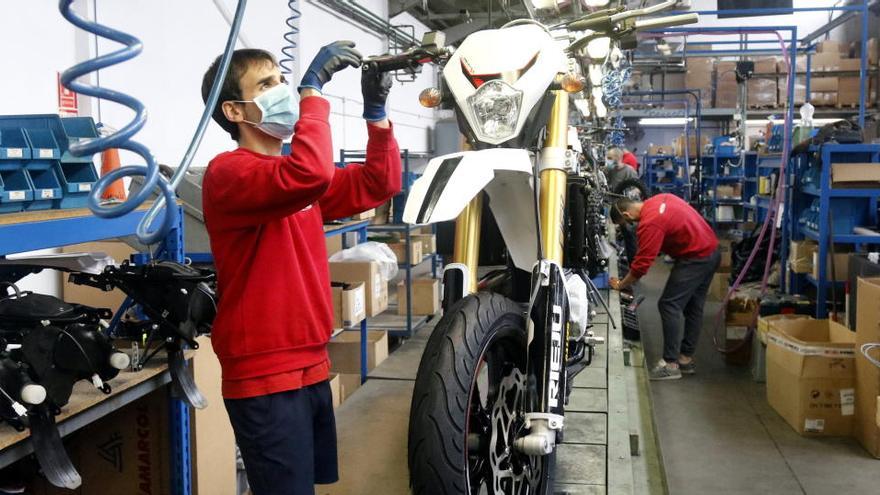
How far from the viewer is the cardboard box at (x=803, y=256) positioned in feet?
19.0

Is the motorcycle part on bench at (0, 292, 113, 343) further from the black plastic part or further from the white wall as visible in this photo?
the white wall

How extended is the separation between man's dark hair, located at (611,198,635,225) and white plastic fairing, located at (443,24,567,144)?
151 inches

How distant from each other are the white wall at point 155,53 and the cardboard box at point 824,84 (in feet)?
28.4

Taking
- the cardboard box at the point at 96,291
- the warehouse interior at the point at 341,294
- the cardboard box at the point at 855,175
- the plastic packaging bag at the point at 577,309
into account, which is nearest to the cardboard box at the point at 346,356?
the warehouse interior at the point at 341,294

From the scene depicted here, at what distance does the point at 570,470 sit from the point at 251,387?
5.18ft

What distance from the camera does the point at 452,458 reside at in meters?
1.60

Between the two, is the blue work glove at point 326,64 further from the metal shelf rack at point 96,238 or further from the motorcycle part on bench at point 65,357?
the motorcycle part on bench at point 65,357

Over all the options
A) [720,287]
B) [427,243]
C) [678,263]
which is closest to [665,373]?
[678,263]

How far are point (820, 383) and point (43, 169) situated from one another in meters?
4.26

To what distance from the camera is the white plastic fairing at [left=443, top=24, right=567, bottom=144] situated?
6.77 feet

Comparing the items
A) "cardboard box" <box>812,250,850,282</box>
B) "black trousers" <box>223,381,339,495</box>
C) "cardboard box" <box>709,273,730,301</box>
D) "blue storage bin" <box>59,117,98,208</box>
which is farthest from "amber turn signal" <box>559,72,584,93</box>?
"cardboard box" <box>709,273,730,301</box>

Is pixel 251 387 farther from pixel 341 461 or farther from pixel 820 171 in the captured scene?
pixel 820 171

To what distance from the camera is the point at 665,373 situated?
583cm

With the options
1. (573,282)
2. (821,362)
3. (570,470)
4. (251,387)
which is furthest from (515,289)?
(821,362)
